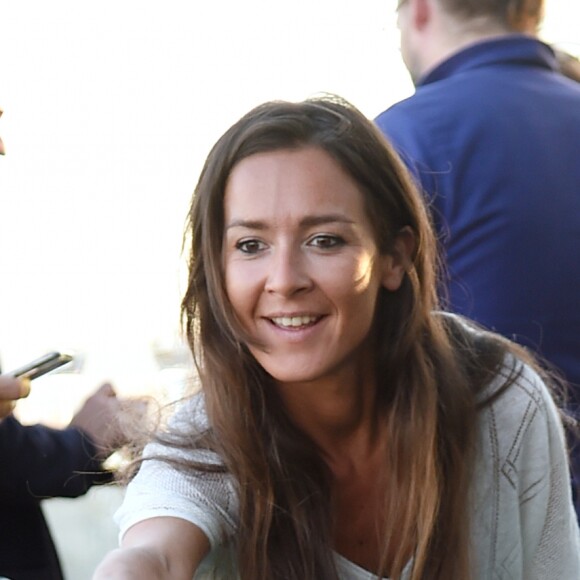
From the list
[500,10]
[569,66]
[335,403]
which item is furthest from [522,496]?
[569,66]

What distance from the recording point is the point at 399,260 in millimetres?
2068

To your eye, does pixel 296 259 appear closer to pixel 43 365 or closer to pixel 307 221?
pixel 307 221

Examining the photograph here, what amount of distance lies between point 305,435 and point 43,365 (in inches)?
20.5

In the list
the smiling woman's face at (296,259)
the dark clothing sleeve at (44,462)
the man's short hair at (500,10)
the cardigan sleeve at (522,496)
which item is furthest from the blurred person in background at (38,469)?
the man's short hair at (500,10)

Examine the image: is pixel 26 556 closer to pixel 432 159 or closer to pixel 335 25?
pixel 432 159

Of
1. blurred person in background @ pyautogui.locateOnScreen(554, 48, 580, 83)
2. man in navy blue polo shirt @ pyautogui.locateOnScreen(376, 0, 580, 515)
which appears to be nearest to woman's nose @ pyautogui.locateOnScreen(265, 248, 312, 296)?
man in navy blue polo shirt @ pyautogui.locateOnScreen(376, 0, 580, 515)

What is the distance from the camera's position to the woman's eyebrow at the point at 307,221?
1.86 meters

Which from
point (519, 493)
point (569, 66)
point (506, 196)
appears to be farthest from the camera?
point (569, 66)

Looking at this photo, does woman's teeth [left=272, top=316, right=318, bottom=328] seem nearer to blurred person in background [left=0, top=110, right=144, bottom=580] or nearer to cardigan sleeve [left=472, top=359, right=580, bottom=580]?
cardigan sleeve [left=472, top=359, right=580, bottom=580]

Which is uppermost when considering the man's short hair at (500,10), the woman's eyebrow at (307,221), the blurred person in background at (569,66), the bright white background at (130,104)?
the man's short hair at (500,10)

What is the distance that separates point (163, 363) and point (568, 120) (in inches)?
49.6

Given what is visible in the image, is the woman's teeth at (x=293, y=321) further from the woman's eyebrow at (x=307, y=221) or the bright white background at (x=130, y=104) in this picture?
the bright white background at (x=130, y=104)

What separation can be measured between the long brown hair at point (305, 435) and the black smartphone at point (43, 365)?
357 mm

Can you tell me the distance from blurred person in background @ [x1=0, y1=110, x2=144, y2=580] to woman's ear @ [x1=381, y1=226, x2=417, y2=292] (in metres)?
0.52
